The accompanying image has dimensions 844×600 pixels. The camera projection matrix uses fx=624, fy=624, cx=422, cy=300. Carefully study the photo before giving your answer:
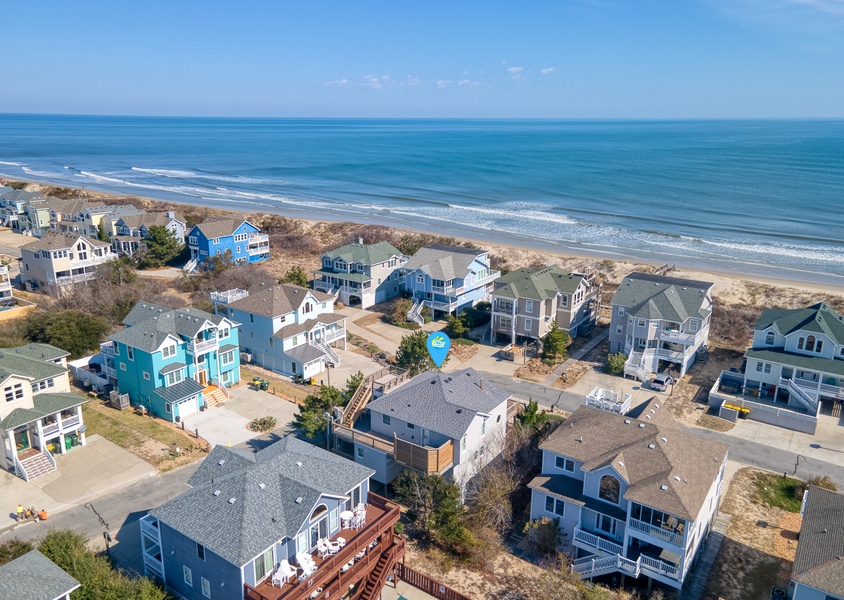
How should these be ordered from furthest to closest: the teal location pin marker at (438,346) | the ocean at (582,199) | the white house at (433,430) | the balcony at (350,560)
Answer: the ocean at (582,199)
the teal location pin marker at (438,346)
the white house at (433,430)
the balcony at (350,560)

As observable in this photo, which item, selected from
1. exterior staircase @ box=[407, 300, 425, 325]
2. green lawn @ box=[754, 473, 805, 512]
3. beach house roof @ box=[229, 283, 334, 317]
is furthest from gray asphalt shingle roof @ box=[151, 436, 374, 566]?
exterior staircase @ box=[407, 300, 425, 325]

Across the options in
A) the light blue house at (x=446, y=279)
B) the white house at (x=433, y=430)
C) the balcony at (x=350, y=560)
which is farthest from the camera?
the light blue house at (x=446, y=279)

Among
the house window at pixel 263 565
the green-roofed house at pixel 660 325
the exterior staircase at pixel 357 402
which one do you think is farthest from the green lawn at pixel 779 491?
the house window at pixel 263 565

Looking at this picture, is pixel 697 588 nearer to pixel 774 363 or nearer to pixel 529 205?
pixel 774 363

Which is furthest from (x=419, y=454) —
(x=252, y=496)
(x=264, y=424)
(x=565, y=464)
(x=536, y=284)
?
(x=536, y=284)

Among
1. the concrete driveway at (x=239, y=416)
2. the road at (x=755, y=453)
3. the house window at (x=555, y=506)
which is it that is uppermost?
the house window at (x=555, y=506)

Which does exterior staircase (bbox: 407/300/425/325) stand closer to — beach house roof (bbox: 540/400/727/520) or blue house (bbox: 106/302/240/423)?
blue house (bbox: 106/302/240/423)

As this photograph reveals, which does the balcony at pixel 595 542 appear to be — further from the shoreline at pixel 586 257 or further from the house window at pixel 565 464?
the shoreline at pixel 586 257
